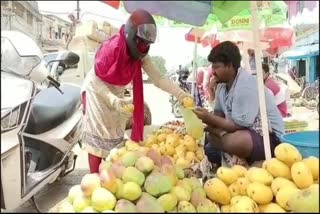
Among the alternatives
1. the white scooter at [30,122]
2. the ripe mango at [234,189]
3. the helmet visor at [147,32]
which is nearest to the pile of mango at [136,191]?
the ripe mango at [234,189]

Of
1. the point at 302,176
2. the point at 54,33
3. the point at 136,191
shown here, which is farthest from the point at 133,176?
the point at 54,33

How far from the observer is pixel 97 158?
3279 millimetres

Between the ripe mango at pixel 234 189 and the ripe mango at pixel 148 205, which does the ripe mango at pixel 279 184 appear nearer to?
the ripe mango at pixel 234 189

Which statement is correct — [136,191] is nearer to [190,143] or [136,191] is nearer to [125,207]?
[125,207]

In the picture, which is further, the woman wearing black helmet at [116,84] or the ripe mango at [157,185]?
the woman wearing black helmet at [116,84]

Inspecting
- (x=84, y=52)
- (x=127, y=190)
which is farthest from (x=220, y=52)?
(x=84, y=52)

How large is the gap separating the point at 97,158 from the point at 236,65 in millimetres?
1357

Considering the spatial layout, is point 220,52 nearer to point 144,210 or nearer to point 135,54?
point 135,54

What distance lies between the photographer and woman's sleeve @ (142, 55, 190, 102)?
3316 mm

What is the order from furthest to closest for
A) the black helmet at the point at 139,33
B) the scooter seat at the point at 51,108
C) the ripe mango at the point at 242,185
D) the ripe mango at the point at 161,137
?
the ripe mango at the point at 161,137 < the scooter seat at the point at 51,108 < the black helmet at the point at 139,33 < the ripe mango at the point at 242,185

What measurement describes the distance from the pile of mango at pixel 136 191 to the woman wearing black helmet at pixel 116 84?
2.52 ft

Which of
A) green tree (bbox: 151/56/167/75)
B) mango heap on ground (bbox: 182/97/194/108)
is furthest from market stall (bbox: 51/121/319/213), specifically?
green tree (bbox: 151/56/167/75)

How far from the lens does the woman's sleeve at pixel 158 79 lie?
3.32 m

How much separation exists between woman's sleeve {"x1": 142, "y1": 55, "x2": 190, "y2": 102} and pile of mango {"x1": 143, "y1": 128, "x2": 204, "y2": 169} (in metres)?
0.39
